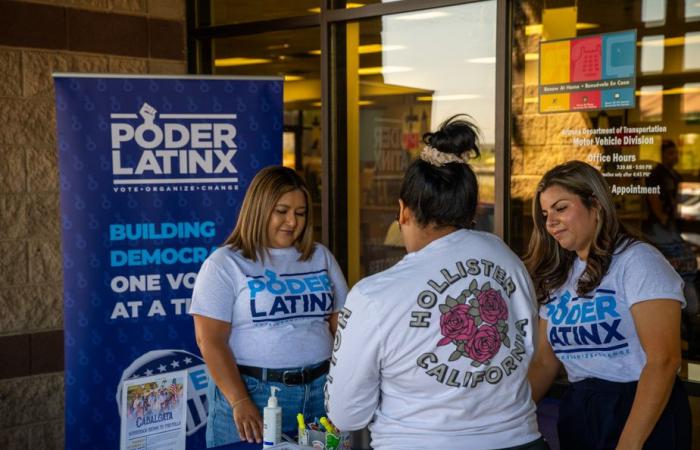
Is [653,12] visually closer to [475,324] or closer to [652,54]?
[652,54]

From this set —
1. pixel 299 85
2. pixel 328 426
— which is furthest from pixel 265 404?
pixel 299 85

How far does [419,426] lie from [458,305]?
0.28 m

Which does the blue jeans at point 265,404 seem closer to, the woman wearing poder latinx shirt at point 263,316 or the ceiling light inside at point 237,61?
the woman wearing poder latinx shirt at point 263,316

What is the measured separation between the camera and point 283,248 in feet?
9.62

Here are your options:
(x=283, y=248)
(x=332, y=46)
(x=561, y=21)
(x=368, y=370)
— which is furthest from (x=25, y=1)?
(x=368, y=370)

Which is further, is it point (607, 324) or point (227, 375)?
point (227, 375)

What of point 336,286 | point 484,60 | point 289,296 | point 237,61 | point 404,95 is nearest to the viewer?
point 289,296

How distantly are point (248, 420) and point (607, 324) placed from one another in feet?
3.81

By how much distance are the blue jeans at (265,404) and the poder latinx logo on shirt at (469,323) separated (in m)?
1.03

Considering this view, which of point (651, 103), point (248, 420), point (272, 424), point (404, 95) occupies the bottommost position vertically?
point (248, 420)

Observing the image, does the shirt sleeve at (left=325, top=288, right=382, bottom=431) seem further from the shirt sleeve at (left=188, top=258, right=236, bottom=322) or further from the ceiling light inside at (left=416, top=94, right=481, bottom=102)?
the ceiling light inside at (left=416, top=94, right=481, bottom=102)

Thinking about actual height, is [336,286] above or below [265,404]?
above

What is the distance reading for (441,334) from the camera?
5.86 feet

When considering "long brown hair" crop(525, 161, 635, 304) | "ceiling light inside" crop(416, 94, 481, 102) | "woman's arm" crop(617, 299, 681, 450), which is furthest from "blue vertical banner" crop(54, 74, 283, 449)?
"woman's arm" crop(617, 299, 681, 450)
